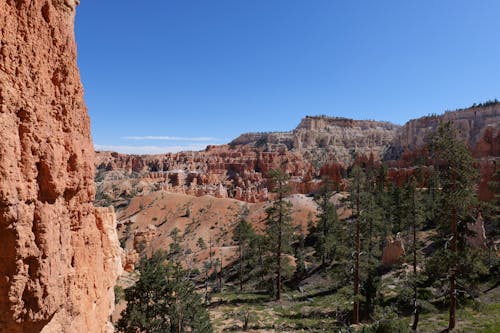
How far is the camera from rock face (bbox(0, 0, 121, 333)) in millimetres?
4570

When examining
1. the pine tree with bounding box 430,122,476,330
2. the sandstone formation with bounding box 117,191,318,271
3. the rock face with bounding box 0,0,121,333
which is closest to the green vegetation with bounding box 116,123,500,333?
the pine tree with bounding box 430,122,476,330

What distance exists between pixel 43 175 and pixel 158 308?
12854 mm

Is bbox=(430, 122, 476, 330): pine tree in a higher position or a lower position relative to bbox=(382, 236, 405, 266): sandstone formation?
higher

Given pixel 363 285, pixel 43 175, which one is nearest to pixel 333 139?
pixel 363 285

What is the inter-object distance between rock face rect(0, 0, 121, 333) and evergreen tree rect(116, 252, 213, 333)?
30.0ft

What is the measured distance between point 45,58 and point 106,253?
525cm

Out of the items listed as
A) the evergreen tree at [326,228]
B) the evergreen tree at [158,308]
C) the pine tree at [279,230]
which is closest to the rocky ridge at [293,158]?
the evergreen tree at [326,228]

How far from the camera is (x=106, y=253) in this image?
8672mm

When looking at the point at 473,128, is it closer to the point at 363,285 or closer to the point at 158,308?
the point at 363,285

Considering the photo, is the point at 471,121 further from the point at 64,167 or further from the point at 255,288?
the point at 64,167

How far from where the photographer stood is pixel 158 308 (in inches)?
629

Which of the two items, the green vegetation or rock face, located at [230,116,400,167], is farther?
rock face, located at [230,116,400,167]

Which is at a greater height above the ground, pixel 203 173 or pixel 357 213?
pixel 203 173

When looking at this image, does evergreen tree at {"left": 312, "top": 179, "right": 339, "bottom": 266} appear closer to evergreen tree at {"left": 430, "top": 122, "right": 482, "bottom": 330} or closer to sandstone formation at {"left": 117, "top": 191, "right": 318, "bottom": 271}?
sandstone formation at {"left": 117, "top": 191, "right": 318, "bottom": 271}
